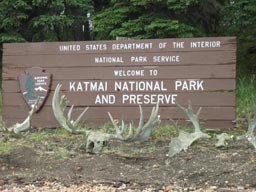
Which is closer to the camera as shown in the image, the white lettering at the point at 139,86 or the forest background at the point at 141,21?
the white lettering at the point at 139,86

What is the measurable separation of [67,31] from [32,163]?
8679mm

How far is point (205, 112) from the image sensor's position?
27.2 feet

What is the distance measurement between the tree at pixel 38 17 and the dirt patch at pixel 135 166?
6.03 m

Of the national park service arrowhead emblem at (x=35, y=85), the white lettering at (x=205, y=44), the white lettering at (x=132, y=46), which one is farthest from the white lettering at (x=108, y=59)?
the white lettering at (x=205, y=44)

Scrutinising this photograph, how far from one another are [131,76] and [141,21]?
3711mm

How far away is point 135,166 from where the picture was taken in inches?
247

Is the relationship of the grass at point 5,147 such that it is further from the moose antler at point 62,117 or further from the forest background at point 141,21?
the forest background at point 141,21

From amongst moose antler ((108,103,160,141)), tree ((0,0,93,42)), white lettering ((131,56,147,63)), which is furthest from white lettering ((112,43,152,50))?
tree ((0,0,93,42))

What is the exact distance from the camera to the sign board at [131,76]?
8228 millimetres

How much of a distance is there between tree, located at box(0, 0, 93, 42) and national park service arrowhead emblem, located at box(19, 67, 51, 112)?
153 inches

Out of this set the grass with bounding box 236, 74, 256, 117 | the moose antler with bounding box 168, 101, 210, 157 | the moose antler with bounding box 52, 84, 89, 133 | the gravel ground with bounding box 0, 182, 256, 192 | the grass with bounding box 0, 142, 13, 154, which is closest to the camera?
the gravel ground with bounding box 0, 182, 256, 192

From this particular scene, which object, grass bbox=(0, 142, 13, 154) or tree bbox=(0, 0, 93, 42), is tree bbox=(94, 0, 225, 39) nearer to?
tree bbox=(0, 0, 93, 42)

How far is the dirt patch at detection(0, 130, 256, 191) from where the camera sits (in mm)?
5711

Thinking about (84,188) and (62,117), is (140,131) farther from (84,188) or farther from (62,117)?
(84,188)
